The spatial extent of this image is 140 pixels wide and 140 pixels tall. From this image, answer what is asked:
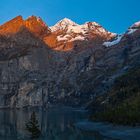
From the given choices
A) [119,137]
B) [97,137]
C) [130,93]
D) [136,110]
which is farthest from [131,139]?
[130,93]

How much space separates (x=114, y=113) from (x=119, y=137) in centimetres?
3707

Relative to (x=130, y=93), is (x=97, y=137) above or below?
below

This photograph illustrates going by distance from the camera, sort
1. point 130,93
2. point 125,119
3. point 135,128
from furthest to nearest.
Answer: point 130,93, point 125,119, point 135,128

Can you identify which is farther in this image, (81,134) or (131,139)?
(81,134)

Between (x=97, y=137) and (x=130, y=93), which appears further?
(x=130, y=93)

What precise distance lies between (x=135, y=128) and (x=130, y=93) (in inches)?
2664

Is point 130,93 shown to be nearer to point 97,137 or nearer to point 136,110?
point 136,110

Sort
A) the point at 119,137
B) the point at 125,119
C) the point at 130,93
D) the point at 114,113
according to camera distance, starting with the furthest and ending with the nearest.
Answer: the point at 130,93 < the point at 114,113 < the point at 125,119 < the point at 119,137

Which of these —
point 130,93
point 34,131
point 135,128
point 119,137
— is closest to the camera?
point 34,131

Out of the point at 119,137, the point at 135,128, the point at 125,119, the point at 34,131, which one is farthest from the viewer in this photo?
the point at 125,119

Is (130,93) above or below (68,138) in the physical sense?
above

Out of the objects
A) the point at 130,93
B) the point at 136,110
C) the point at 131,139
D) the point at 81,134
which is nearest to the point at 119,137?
the point at 131,139

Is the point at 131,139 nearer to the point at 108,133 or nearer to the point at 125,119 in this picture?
the point at 108,133

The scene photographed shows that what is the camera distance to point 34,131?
105812 mm
